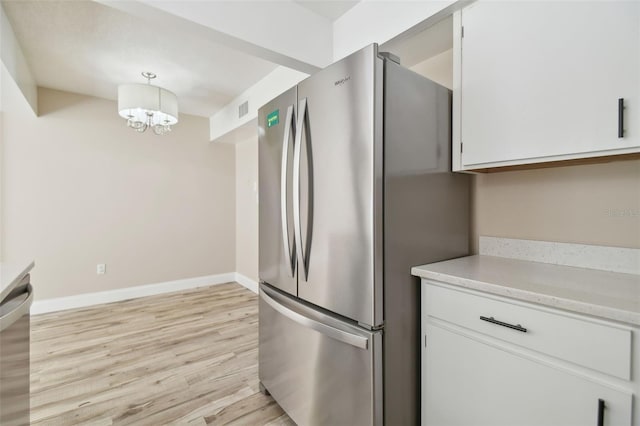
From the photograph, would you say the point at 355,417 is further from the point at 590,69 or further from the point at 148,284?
the point at 148,284

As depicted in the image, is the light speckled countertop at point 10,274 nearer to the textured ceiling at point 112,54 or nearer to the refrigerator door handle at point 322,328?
the refrigerator door handle at point 322,328

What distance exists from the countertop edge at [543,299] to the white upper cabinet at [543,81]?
0.63 metres

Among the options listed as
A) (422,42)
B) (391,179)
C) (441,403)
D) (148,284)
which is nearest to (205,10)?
(422,42)

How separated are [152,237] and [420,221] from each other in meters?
3.94

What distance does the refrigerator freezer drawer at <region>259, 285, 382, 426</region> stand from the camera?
1.20m

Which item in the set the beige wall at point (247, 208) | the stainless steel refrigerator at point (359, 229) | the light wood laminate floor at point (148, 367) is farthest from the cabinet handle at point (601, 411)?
the beige wall at point (247, 208)

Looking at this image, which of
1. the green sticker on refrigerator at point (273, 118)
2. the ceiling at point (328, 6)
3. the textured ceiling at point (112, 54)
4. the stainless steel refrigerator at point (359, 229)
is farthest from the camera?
the textured ceiling at point (112, 54)

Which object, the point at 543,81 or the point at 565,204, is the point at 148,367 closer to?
the point at 565,204

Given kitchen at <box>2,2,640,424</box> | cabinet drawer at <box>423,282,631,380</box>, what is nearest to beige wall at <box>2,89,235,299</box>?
kitchen at <box>2,2,640,424</box>

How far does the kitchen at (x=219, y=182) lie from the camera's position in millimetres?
1288

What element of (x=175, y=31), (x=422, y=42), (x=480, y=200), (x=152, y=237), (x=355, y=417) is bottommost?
(x=355, y=417)

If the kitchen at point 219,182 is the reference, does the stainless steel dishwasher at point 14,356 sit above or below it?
below

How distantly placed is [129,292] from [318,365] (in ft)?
11.8

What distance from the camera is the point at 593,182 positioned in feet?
4.44
